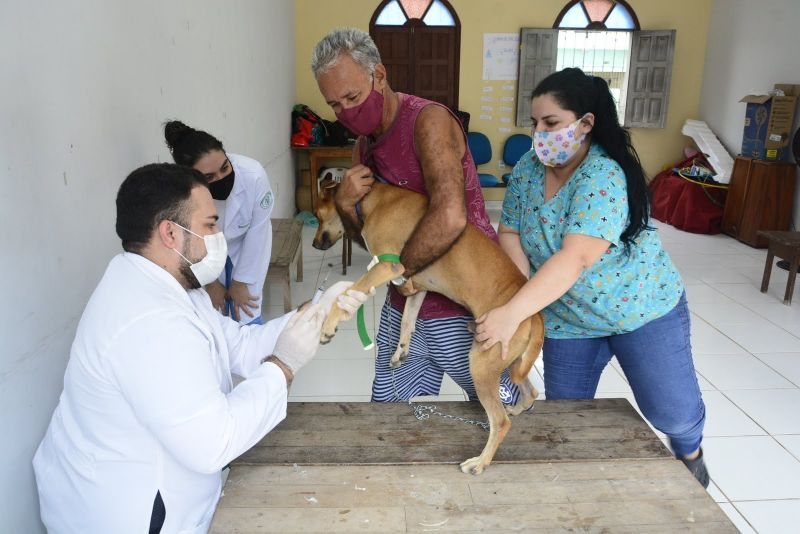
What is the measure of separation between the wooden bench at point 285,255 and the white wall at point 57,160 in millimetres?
1499

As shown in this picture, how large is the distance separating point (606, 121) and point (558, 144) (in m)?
0.16

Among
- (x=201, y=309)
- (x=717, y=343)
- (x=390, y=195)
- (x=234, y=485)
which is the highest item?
(x=390, y=195)

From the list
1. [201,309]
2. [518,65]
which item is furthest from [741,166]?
[201,309]

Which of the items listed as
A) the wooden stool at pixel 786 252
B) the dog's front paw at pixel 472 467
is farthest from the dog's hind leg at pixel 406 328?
the wooden stool at pixel 786 252

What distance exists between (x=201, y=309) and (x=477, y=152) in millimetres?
7810

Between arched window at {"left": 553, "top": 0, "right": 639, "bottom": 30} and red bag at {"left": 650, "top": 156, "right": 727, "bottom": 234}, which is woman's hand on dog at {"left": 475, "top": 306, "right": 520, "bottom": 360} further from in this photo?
arched window at {"left": 553, "top": 0, "right": 639, "bottom": 30}

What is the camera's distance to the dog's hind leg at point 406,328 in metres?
2.18

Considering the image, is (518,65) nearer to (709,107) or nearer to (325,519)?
(709,107)

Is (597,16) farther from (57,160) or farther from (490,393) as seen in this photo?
(57,160)

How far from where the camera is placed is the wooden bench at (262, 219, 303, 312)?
14.1ft

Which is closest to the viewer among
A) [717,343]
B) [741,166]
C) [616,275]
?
[616,275]

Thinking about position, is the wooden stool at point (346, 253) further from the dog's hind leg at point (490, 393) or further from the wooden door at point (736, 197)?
the wooden door at point (736, 197)

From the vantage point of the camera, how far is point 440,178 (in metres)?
1.79

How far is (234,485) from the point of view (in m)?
1.62
